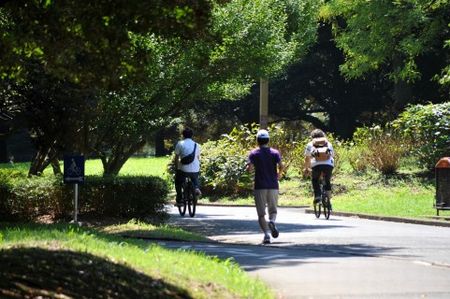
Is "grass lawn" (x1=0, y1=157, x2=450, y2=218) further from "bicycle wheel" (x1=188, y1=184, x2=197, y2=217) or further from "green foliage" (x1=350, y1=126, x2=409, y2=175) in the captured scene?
"bicycle wheel" (x1=188, y1=184, x2=197, y2=217)

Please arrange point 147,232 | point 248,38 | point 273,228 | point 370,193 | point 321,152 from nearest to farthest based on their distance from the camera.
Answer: point 273,228 < point 147,232 < point 321,152 < point 248,38 < point 370,193

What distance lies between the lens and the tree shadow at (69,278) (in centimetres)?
737

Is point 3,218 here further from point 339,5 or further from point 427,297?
point 339,5

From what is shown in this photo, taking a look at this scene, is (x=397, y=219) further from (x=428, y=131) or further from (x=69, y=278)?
(x=69, y=278)

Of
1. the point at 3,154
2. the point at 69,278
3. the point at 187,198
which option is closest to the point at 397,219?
the point at 187,198

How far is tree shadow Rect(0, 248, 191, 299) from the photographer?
737 centimetres

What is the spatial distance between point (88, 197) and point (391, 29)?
19282 millimetres

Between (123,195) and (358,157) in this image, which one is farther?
(358,157)

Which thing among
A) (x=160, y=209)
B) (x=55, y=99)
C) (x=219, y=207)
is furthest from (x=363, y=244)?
(x=219, y=207)

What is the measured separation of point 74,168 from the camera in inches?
638

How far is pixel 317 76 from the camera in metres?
55.2

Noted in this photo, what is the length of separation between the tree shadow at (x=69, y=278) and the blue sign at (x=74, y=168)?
720cm

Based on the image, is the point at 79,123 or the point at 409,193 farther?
the point at 409,193

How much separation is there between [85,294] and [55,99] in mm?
10545
